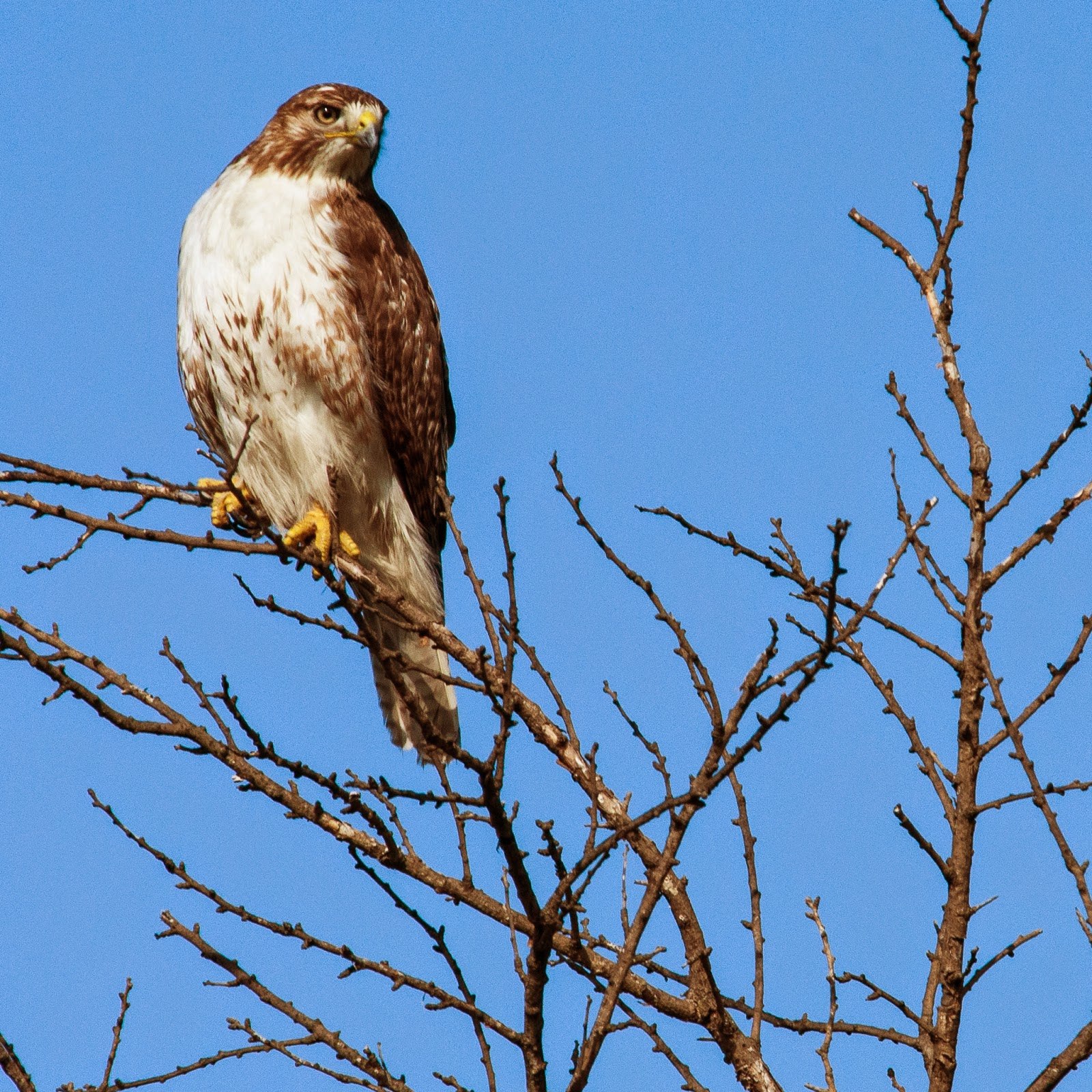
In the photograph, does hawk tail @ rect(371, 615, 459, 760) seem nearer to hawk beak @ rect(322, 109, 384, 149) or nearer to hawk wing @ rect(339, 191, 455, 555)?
hawk wing @ rect(339, 191, 455, 555)

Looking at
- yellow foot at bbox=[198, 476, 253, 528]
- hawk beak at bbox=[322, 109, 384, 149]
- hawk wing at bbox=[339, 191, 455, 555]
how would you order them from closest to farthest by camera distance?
yellow foot at bbox=[198, 476, 253, 528]
hawk wing at bbox=[339, 191, 455, 555]
hawk beak at bbox=[322, 109, 384, 149]

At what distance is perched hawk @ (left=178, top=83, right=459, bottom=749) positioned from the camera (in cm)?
524

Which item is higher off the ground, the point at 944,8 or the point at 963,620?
the point at 944,8

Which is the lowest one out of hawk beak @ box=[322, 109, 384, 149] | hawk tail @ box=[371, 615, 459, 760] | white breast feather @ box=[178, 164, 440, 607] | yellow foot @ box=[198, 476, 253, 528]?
hawk tail @ box=[371, 615, 459, 760]

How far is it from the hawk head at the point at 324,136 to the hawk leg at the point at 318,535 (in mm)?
1398

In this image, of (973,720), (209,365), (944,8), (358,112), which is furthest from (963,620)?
(358,112)

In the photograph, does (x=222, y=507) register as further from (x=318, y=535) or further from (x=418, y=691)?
(x=418, y=691)

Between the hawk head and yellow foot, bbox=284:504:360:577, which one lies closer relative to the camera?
yellow foot, bbox=284:504:360:577

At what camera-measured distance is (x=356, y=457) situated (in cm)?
561

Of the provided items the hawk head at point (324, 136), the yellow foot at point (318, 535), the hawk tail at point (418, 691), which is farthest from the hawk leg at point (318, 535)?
the hawk head at point (324, 136)

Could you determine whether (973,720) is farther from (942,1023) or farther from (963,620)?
(942,1023)

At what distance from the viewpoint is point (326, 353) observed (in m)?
5.30

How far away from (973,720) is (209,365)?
3.25m

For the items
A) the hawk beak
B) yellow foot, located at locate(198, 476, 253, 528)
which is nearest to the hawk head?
the hawk beak
